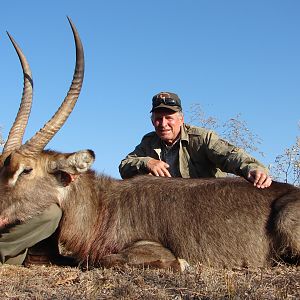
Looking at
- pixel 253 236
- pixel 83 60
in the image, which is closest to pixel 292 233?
pixel 253 236

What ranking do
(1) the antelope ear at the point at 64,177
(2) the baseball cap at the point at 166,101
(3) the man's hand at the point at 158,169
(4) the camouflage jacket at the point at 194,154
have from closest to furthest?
(1) the antelope ear at the point at 64,177 < (3) the man's hand at the point at 158,169 < (4) the camouflage jacket at the point at 194,154 < (2) the baseball cap at the point at 166,101

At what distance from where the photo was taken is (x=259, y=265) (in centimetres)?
581

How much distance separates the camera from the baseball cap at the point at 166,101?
25.5 ft

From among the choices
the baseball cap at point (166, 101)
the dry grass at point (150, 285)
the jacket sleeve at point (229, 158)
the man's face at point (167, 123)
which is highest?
the baseball cap at point (166, 101)

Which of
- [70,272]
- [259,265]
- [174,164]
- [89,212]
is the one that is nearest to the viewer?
[70,272]

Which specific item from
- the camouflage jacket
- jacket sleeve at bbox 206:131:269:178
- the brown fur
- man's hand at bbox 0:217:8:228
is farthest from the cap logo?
man's hand at bbox 0:217:8:228

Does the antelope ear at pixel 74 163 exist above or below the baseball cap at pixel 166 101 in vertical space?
below

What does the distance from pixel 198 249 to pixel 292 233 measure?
38.8 inches

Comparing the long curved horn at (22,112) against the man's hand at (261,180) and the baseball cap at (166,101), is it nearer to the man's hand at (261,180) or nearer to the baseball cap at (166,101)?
the baseball cap at (166,101)

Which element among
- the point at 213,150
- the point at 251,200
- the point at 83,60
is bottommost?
the point at 251,200

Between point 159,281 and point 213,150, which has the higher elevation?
point 213,150

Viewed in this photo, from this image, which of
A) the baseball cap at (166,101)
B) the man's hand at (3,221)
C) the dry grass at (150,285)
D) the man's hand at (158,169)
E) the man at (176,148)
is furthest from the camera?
the baseball cap at (166,101)

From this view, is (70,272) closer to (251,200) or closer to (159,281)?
(159,281)

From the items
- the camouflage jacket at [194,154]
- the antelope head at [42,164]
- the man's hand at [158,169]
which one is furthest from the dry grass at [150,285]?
the camouflage jacket at [194,154]
